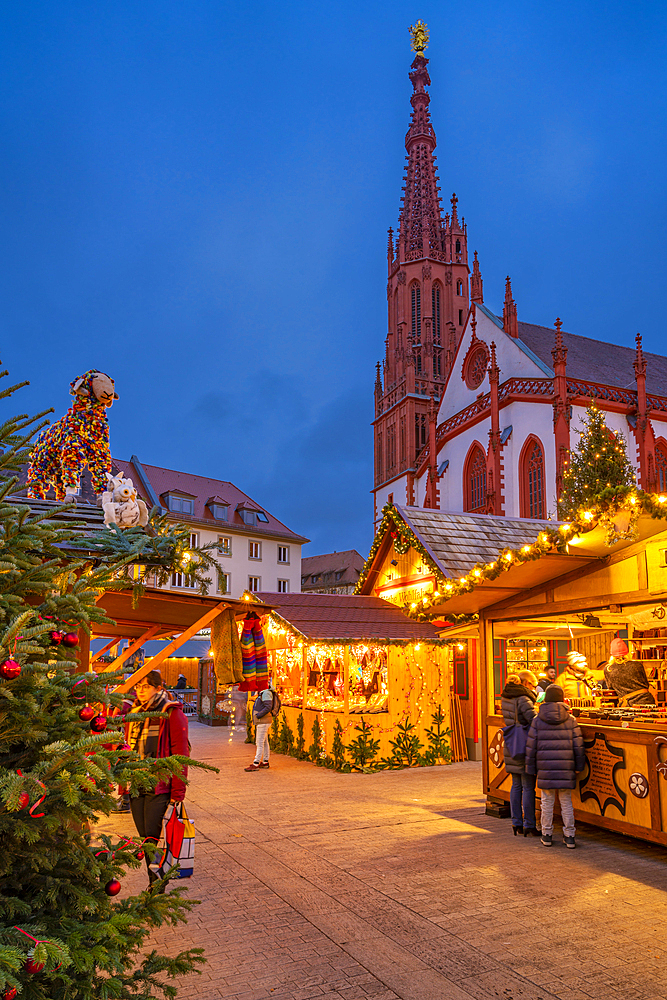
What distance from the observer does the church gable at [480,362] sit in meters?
34.4

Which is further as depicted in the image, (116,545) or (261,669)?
(261,669)

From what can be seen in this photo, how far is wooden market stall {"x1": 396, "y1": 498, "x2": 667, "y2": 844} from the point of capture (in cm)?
718

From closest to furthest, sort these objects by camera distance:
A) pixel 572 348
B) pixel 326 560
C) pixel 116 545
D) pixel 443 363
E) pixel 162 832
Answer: pixel 116 545, pixel 162 832, pixel 572 348, pixel 443 363, pixel 326 560

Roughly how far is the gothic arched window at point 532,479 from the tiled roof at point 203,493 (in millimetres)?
16574

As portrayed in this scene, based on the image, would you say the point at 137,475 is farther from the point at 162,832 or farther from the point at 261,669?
the point at 162,832

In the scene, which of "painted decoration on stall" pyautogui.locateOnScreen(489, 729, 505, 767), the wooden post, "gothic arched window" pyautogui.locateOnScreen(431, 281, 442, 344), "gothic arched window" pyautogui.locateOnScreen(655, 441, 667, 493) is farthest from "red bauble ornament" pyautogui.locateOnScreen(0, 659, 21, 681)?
"gothic arched window" pyautogui.locateOnScreen(431, 281, 442, 344)

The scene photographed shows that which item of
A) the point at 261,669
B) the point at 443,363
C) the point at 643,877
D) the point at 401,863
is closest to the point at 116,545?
the point at 401,863

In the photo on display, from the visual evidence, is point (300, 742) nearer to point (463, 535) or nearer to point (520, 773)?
point (463, 535)

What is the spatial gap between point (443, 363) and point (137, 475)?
25501 millimetres

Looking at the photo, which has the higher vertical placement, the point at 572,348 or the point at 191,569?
the point at 572,348

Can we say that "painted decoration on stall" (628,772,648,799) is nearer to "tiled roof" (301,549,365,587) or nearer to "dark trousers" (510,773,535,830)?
"dark trousers" (510,773,535,830)

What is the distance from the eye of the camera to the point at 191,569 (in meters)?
6.53

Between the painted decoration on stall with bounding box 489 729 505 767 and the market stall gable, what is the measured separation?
0.01 metres

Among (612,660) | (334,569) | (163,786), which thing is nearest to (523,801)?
(612,660)
